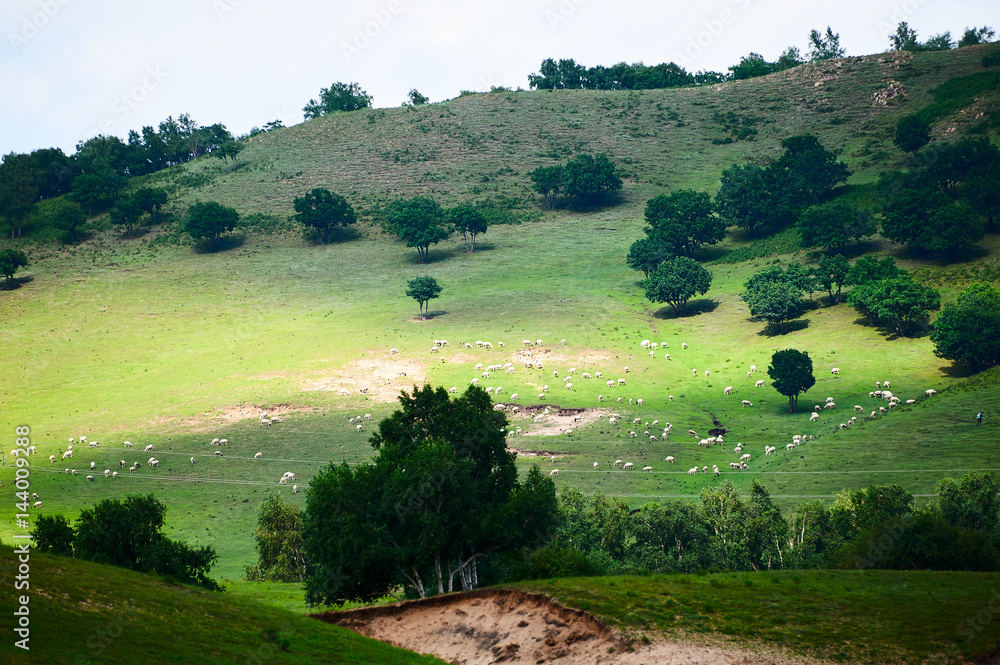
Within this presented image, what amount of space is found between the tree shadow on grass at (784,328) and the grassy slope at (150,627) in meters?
93.7

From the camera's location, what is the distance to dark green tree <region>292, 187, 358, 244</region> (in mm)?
166250

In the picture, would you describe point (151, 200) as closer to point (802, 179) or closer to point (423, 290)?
point (423, 290)

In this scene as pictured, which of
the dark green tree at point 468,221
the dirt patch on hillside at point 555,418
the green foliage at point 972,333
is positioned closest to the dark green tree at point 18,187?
the dark green tree at point 468,221

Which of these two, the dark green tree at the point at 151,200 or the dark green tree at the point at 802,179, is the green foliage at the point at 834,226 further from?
the dark green tree at the point at 151,200

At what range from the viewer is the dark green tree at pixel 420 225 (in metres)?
152

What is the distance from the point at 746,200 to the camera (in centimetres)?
15350

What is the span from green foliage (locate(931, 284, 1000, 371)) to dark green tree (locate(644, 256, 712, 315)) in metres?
37.3

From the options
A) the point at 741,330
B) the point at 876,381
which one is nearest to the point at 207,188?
the point at 741,330

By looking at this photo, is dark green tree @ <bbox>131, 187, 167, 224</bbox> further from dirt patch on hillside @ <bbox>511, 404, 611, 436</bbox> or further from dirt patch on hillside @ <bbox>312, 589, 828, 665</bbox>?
dirt patch on hillside @ <bbox>312, 589, 828, 665</bbox>

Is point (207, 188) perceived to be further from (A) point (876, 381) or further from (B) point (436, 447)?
(B) point (436, 447)

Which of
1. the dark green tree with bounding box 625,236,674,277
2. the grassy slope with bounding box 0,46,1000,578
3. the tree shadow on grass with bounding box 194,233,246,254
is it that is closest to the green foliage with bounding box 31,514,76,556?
the grassy slope with bounding box 0,46,1000,578

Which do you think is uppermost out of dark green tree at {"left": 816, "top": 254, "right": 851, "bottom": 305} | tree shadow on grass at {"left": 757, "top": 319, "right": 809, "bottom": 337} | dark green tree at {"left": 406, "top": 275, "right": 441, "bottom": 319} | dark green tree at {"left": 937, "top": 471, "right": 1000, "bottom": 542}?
dark green tree at {"left": 406, "top": 275, "right": 441, "bottom": 319}

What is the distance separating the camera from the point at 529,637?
3083cm

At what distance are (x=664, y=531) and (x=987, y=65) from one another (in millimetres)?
183284
